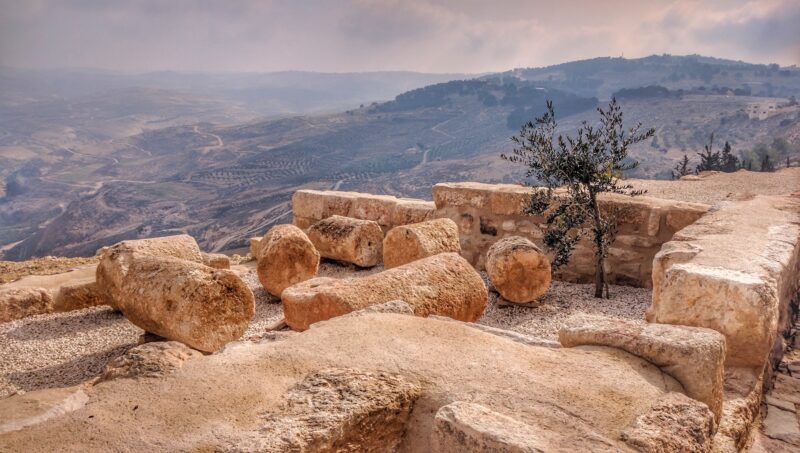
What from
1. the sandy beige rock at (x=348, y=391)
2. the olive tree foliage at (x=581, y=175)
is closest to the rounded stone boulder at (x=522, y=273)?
the olive tree foliage at (x=581, y=175)

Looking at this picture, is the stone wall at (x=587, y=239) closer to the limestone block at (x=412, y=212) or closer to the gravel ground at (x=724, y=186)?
the limestone block at (x=412, y=212)

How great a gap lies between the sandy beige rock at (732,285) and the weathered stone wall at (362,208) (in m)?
3.85

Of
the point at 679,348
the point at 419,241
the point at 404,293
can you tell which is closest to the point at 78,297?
the point at 419,241

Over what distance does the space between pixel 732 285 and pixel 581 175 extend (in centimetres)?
251

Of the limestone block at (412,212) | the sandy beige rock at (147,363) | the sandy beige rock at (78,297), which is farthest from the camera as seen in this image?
the limestone block at (412,212)

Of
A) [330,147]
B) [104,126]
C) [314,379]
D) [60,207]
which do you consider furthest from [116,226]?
[104,126]

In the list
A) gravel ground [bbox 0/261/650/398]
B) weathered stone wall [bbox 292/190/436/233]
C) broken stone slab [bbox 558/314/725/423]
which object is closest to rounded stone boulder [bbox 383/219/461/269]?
gravel ground [bbox 0/261/650/398]

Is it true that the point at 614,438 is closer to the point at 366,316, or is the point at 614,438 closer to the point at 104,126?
the point at 366,316

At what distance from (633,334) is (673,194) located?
738 cm

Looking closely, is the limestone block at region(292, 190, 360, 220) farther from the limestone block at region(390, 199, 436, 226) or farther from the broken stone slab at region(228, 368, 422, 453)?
the broken stone slab at region(228, 368, 422, 453)

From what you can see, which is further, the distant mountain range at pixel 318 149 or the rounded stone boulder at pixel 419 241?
the distant mountain range at pixel 318 149

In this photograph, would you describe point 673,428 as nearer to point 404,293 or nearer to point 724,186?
point 404,293

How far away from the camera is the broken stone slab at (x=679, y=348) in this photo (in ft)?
7.52

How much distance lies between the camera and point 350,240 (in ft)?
22.6
